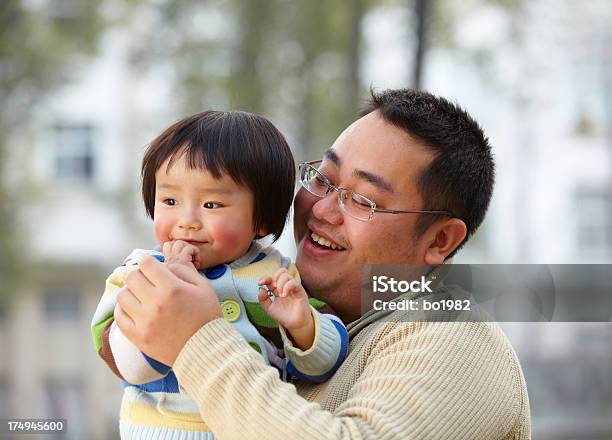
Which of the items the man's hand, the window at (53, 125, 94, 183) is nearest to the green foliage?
the window at (53, 125, 94, 183)

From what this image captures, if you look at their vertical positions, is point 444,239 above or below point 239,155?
below

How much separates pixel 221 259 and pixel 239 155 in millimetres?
175

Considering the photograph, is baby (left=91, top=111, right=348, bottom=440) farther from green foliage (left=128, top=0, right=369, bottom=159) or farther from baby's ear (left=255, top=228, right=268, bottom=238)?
green foliage (left=128, top=0, right=369, bottom=159)

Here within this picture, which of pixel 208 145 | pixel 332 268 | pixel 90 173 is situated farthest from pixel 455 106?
pixel 90 173

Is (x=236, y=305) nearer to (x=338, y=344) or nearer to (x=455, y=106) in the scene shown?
(x=338, y=344)

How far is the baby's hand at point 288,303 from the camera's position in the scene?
1466 mm

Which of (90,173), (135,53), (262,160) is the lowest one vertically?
(90,173)

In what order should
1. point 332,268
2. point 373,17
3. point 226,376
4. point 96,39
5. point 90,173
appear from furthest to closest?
1. point 90,173
2. point 96,39
3. point 373,17
4. point 332,268
5. point 226,376

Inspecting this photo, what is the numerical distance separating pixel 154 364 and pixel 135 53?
9.21m

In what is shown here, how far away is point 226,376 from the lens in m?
1.30

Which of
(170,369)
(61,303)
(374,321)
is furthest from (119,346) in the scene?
(61,303)

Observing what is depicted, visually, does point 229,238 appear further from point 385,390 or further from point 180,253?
point 385,390

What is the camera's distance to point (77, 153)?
41.6ft

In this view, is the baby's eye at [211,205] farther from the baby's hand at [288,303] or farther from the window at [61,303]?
the window at [61,303]
